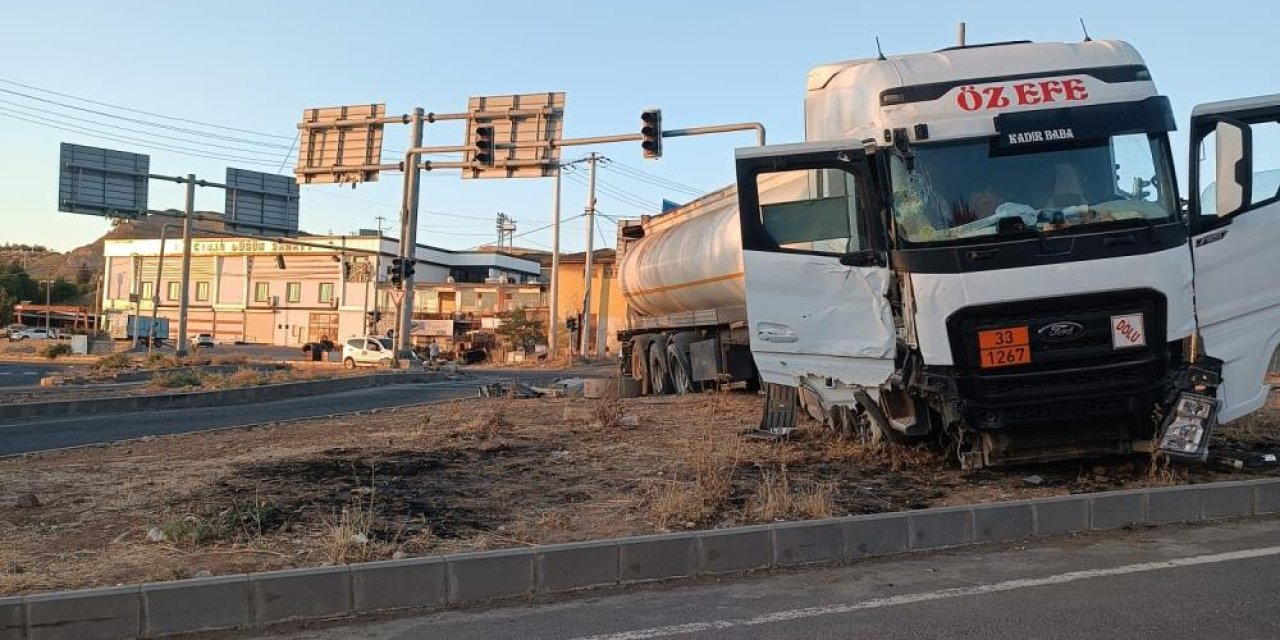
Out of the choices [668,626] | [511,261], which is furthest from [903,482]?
[511,261]

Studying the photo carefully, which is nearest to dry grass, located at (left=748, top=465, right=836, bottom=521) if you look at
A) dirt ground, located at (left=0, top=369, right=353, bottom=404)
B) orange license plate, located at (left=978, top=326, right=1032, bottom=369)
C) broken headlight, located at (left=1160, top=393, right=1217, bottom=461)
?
orange license plate, located at (left=978, top=326, right=1032, bottom=369)

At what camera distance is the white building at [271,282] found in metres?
73.6

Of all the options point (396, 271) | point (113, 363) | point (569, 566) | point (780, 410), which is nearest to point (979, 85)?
point (780, 410)

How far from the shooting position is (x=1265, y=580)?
5.57 meters

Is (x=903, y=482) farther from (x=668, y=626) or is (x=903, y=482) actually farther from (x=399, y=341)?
(x=399, y=341)

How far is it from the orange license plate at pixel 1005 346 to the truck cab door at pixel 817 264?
0.72 meters

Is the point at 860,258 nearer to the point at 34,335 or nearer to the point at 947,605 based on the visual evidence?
the point at 947,605

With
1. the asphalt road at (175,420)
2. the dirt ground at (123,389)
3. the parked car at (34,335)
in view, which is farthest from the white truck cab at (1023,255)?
the parked car at (34,335)

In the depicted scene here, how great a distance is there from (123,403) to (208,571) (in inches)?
630

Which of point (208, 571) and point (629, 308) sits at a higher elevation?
point (629, 308)

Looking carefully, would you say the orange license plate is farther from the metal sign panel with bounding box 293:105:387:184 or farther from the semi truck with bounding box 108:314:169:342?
the semi truck with bounding box 108:314:169:342

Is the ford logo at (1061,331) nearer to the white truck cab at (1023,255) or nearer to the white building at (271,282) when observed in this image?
the white truck cab at (1023,255)

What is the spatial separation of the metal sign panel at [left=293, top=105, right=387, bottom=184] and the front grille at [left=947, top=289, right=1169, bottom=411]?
22.1 meters

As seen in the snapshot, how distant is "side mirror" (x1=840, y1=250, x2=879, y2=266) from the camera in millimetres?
7793
